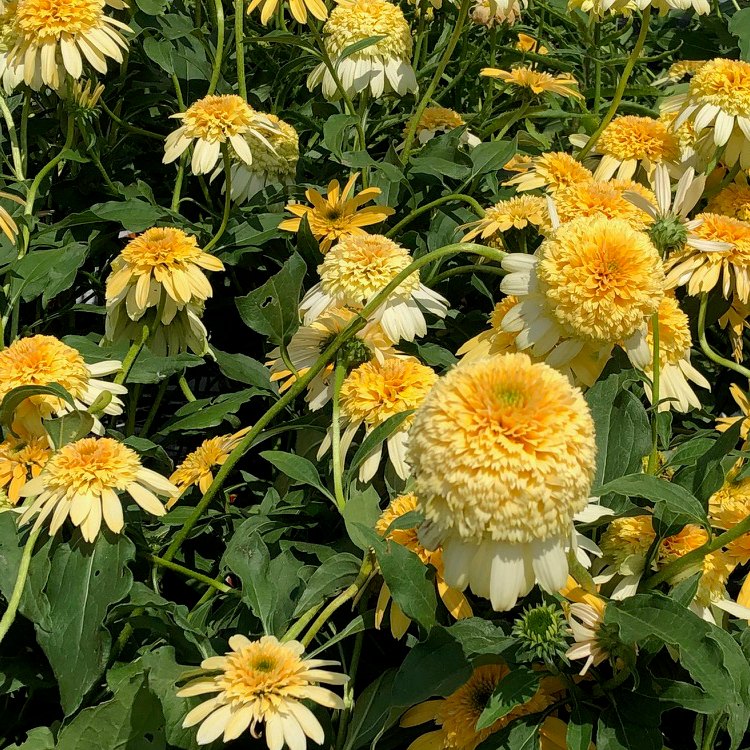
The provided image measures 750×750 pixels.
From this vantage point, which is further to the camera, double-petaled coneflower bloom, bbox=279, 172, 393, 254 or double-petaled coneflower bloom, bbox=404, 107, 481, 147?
double-petaled coneflower bloom, bbox=404, 107, 481, 147

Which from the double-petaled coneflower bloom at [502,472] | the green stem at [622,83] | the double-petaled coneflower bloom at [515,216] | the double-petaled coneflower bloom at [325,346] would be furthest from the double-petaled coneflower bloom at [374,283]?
the green stem at [622,83]

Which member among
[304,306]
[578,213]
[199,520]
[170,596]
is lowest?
[170,596]

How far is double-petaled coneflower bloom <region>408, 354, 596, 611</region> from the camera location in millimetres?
709

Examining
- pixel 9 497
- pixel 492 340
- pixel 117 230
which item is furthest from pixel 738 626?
pixel 117 230

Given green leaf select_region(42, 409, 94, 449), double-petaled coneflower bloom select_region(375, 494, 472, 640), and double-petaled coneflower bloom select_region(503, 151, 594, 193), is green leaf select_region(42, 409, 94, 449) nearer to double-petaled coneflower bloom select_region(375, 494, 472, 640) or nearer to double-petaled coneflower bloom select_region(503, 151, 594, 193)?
double-petaled coneflower bloom select_region(375, 494, 472, 640)

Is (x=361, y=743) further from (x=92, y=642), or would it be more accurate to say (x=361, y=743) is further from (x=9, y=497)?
(x=9, y=497)

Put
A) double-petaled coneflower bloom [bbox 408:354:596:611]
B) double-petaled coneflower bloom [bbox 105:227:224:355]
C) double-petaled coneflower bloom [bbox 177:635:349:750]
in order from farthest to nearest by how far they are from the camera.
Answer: double-petaled coneflower bloom [bbox 105:227:224:355] < double-petaled coneflower bloom [bbox 177:635:349:750] < double-petaled coneflower bloom [bbox 408:354:596:611]

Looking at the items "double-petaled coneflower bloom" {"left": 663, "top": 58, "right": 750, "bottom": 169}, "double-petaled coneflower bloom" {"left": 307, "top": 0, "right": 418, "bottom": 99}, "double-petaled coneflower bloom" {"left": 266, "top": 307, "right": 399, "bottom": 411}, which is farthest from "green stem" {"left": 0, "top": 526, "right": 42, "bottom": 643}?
"double-petaled coneflower bloom" {"left": 663, "top": 58, "right": 750, "bottom": 169}

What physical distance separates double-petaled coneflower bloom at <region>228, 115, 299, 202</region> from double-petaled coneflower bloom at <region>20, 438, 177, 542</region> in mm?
697

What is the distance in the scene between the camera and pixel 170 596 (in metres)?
1.27

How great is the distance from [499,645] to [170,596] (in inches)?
21.0

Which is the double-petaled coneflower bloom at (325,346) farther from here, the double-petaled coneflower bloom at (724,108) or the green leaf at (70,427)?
the double-petaled coneflower bloom at (724,108)

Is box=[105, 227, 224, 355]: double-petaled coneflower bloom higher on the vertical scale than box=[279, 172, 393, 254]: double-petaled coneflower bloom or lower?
lower

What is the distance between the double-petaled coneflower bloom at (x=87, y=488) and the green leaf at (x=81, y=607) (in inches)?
1.1
